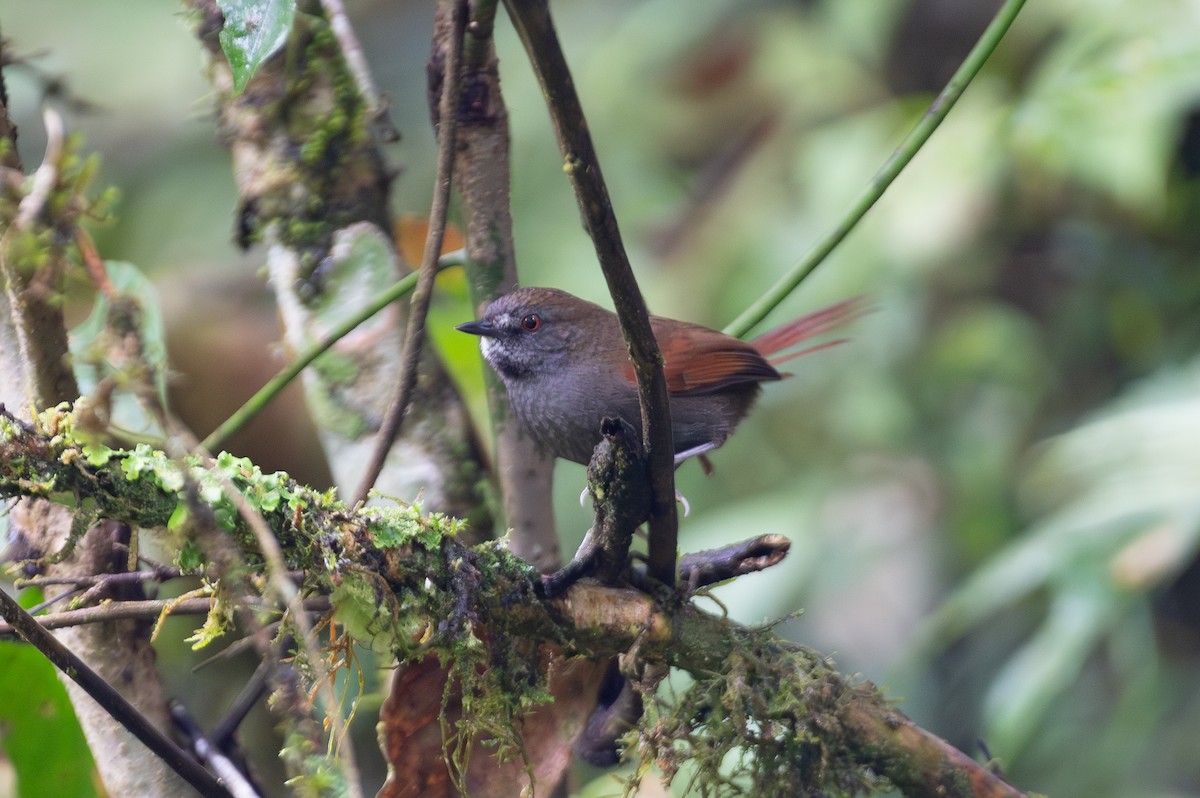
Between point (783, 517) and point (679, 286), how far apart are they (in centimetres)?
116

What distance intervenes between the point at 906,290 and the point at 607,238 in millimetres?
3618

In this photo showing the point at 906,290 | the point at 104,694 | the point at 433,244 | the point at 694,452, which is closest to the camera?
the point at 104,694

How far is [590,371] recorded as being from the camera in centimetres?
303

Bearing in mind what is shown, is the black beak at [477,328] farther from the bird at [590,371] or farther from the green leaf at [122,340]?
the green leaf at [122,340]

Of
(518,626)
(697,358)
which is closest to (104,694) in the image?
(518,626)

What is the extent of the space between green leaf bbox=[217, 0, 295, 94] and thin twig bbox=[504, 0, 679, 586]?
35cm

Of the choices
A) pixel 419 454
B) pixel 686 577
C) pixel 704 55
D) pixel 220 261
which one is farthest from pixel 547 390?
pixel 704 55

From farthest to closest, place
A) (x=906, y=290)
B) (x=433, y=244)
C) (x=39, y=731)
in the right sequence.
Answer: (x=906, y=290), (x=433, y=244), (x=39, y=731)

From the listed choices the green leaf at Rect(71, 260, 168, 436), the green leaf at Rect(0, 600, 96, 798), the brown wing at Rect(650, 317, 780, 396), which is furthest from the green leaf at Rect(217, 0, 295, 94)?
the brown wing at Rect(650, 317, 780, 396)

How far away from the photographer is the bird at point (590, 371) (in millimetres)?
2812

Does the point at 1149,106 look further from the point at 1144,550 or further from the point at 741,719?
the point at 741,719

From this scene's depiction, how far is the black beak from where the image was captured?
9.16 feet

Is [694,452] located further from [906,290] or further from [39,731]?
[906,290]

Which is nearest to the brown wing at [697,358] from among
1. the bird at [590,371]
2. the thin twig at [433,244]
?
the bird at [590,371]
